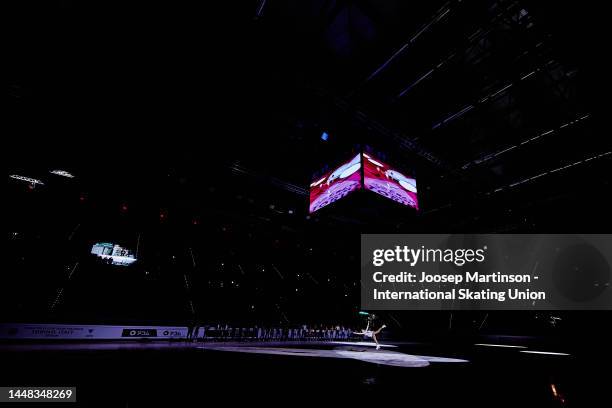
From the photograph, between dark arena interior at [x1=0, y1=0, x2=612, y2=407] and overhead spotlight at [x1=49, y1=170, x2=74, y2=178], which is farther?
overhead spotlight at [x1=49, y1=170, x2=74, y2=178]

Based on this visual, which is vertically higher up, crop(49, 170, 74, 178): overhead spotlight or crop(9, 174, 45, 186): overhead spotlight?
Result: crop(49, 170, 74, 178): overhead spotlight

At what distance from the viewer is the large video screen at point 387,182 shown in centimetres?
490

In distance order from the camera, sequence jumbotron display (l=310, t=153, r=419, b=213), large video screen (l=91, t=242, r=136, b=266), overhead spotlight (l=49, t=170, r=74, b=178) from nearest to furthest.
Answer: jumbotron display (l=310, t=153, r=419, b=213) < overhead spotlight (l=49, t=170, r=74, b=178) < large video screen (l=91, t=242, r=136, b=266)

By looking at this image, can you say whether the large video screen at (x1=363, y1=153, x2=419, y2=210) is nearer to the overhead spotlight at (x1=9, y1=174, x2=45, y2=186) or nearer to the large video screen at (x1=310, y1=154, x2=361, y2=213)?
the large video screen at (x1=310, y1=154, x2=361, y2=213)

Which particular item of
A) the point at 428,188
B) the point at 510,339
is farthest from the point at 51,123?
the point at 510,339

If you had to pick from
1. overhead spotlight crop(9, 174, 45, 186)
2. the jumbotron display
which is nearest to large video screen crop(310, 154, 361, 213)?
the jumbotron display

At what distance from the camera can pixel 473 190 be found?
7711 millimetres

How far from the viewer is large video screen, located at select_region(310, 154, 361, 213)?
4945 millimetres

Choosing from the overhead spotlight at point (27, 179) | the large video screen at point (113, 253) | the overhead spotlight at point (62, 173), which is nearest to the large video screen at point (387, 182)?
the large video screen at point (113, 253)

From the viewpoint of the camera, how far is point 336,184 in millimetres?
5461

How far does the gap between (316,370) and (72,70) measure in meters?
5.59

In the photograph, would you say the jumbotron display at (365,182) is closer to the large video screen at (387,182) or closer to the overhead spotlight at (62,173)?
the large video screen at (387,182)

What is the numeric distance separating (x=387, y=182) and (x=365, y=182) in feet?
2.21

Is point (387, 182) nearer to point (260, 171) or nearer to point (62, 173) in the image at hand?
point (260, 171)
